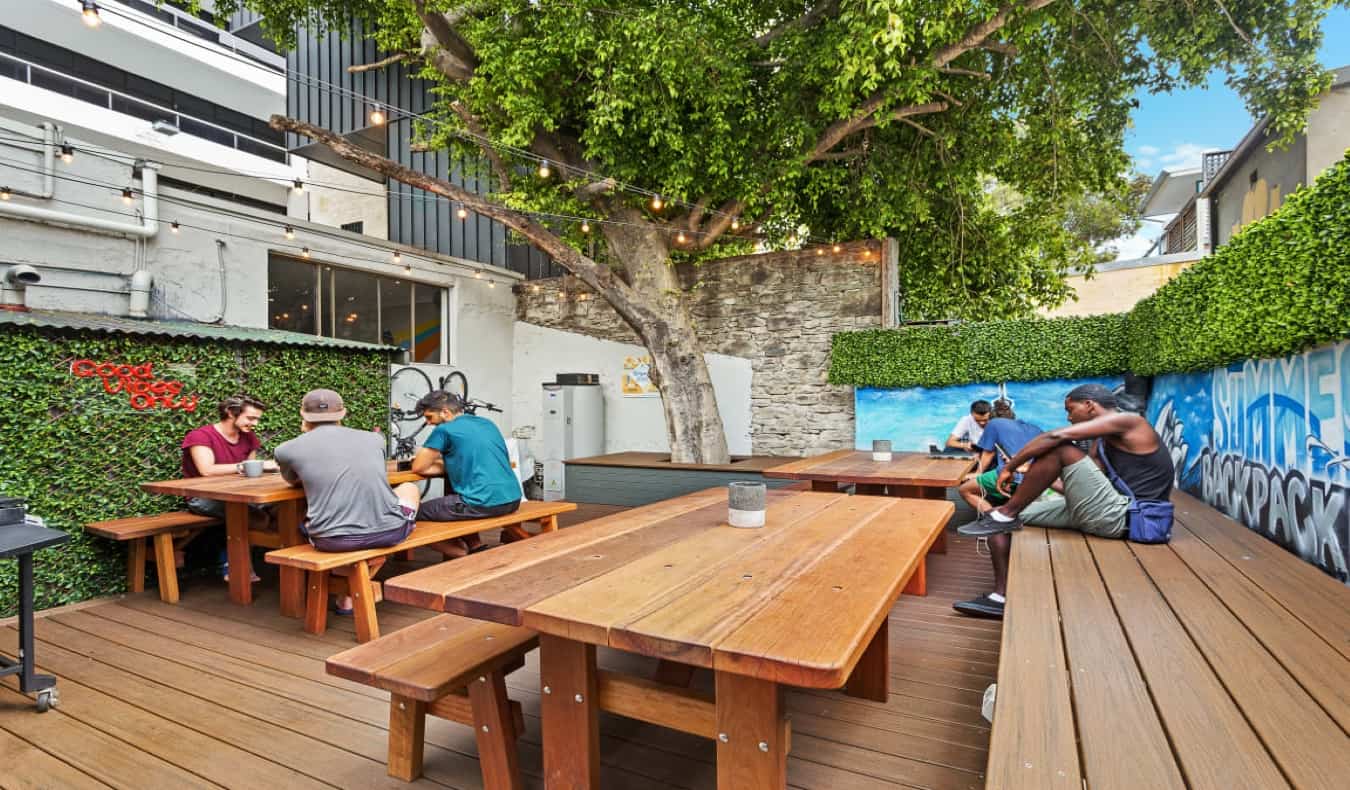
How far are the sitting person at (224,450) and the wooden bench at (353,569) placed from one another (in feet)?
3.91

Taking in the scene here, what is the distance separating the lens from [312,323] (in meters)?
8.05

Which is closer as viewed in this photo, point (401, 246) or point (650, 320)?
point (650, 320)

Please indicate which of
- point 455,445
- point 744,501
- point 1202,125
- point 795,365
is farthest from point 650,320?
point 1202,125

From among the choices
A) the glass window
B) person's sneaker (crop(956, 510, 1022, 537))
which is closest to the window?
the glass window

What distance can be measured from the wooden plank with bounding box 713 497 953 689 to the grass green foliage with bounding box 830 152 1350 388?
202 centimetres

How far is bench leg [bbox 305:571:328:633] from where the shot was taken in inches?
132

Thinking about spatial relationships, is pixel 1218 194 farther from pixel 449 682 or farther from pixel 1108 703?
pixel 449 682

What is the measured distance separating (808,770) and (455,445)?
105 inches

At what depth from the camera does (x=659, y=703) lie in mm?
1697

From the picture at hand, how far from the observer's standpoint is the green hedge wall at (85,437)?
3.78 metres

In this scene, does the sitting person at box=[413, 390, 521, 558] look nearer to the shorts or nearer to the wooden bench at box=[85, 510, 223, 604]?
the shorts

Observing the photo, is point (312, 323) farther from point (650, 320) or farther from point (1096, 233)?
point (1096, 233)

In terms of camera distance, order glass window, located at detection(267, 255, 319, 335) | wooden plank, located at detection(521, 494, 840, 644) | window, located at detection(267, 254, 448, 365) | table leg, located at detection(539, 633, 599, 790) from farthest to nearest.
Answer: window, located at detection(267, 254, 448, 365) → glass window, located at detection(267, 255, 319, 335) → table leg, located at detection(539, 633, 599, 790) → wooden plank, located at detection(521, 494, 840, 644)

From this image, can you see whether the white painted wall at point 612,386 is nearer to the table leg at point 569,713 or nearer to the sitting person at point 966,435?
the sitting person at point 966,435
